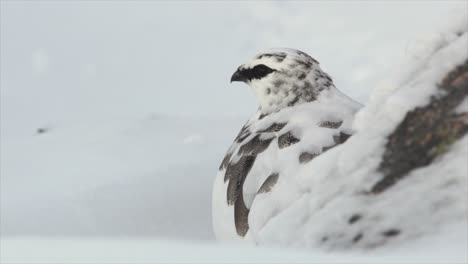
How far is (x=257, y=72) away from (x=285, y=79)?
18 cm

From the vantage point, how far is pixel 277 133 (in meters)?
3.66

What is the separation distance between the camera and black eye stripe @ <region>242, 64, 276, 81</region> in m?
4.16

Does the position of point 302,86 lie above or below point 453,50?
above

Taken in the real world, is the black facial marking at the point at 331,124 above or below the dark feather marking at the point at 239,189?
above

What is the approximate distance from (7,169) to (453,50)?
4.60 metres

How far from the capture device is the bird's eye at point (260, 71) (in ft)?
13.6

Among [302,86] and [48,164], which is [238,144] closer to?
[302,86]

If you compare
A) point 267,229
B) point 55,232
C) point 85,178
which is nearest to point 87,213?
point 55,232

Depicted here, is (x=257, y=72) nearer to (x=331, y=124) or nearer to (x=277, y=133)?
(x=277, y=133)

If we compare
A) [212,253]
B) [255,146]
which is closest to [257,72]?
[255,146]

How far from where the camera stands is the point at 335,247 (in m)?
2.31

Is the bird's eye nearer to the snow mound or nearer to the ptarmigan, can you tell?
the ptarmigan

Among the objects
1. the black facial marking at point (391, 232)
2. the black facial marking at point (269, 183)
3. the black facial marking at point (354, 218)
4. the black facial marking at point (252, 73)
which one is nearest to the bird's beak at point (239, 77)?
the black facial marking at point (252, 73)

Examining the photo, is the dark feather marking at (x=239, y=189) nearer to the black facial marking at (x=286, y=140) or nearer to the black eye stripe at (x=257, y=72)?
the black facial marking at (x=286, y=140)
